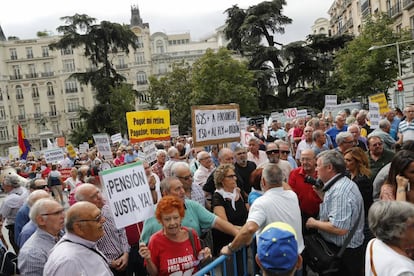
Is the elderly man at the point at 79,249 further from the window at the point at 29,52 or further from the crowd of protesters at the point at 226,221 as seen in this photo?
the window at the point at 29,52

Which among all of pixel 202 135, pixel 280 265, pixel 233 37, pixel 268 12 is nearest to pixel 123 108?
pixel 233 37

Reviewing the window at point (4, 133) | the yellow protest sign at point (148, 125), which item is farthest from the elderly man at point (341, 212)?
the window at point (4, 133)

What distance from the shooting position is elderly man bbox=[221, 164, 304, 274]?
351 centimetres

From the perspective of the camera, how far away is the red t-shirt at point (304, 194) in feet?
15.0

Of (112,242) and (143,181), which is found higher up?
(143,181)

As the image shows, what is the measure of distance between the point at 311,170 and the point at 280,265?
293cm

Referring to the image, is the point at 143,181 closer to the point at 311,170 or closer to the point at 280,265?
the point at 311,170

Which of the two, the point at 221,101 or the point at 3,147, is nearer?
the point at 221,101

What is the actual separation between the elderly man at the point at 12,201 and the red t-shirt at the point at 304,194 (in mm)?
4606

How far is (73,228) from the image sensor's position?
314cm

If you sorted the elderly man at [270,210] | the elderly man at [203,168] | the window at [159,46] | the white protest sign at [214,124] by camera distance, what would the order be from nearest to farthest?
Answer: the elderly man at [270,210], the elderly man at [203,168], the white protest sign at [214,124], the window at [159,46]

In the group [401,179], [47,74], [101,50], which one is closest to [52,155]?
[401,179]

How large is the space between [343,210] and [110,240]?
7.87ft

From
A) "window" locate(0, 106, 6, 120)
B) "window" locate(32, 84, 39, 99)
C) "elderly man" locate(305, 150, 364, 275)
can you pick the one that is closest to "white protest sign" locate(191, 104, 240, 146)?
"elderly man" locate(305, 150, 364, 275)
